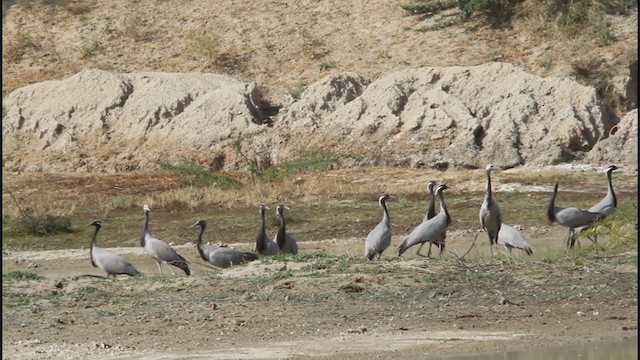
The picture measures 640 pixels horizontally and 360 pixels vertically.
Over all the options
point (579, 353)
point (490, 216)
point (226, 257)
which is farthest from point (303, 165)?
point (579, 353)

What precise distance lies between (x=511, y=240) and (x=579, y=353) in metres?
7.05

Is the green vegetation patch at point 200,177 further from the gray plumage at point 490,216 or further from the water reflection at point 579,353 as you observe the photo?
the water reflection at point 579,353

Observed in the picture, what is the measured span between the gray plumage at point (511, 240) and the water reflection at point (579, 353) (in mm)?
6335

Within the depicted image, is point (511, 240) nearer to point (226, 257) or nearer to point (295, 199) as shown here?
point (226, 257)

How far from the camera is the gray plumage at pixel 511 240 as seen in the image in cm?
1852

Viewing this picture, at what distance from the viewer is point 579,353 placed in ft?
38.2

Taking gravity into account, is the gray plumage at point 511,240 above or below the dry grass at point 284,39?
above

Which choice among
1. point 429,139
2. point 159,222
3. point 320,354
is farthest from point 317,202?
point 320,354

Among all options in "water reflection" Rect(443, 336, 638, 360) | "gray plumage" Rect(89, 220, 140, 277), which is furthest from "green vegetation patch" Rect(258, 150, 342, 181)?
"water reflection" Rect(443, 336, 638, 360)

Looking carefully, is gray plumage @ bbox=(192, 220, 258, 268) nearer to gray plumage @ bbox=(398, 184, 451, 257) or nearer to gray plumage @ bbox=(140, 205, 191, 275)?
gray plumage @ bbox=(140, 205, 191, 275)

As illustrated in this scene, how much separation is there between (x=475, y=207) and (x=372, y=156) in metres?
6.06

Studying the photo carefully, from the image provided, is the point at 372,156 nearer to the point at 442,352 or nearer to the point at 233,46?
the point at 233,46

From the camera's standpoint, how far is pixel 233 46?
3878 centimetres

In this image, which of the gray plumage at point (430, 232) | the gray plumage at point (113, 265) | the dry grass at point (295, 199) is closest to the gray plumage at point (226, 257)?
the gray plumage at point (113, 265)
